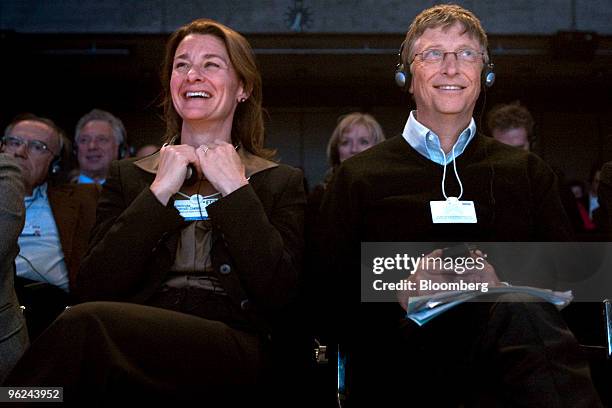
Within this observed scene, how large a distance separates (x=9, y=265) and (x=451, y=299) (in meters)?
1.11

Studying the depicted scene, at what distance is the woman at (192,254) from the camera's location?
4.44 feet

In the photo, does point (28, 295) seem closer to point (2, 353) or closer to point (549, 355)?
point (2, 353)

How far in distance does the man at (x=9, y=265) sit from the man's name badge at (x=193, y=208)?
40 centimetres

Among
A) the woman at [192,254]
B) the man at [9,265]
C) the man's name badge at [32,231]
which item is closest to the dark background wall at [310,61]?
the woman at [192,254]

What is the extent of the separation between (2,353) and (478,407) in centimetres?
112

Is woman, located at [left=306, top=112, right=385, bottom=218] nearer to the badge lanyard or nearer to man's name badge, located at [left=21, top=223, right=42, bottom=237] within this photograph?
man's name badge, located at [left=21, top=223, right=42, bottom=237]

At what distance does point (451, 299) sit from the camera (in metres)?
1.51

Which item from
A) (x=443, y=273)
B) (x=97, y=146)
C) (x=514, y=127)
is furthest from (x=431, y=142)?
(x=97, y=146)

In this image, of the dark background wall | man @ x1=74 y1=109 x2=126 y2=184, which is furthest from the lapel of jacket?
the dark background wall

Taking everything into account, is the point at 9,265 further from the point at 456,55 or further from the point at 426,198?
the point at 456,55

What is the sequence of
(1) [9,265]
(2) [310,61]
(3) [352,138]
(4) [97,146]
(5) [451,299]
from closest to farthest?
(5) [451,299]
(1) [9,265]
(3) [352,138]
(4) [97,146]
(2) [310,61]

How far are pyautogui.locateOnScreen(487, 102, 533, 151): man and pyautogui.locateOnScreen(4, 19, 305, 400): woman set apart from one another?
1.66 metres

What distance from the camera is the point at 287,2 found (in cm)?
692

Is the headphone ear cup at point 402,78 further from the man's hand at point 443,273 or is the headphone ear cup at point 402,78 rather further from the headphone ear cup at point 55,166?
the headphone ear cup at point 55,166
